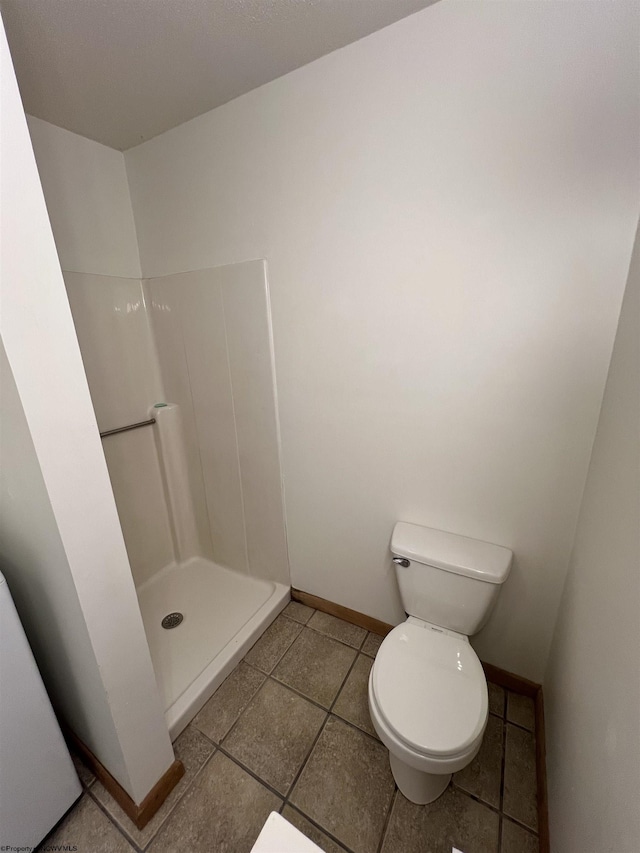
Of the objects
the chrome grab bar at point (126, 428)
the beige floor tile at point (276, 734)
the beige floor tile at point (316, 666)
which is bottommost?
the beige floor tile at point (276, 734)

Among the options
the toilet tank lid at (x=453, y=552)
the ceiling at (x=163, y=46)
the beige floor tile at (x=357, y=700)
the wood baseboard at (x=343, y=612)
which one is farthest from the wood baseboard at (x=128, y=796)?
the ceiling at (x=163, y=46)

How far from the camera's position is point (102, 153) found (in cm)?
155

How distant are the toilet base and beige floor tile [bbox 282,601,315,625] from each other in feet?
2.49

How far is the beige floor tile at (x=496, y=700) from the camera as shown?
4.43 ft

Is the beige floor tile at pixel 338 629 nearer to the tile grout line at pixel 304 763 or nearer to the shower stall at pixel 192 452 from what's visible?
the shower stall at pixel 192 452

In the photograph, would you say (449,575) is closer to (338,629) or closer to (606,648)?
(606,648)

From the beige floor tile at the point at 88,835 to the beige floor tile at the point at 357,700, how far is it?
29.7 inches

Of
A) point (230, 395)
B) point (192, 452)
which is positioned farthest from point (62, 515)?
point (192, 452)

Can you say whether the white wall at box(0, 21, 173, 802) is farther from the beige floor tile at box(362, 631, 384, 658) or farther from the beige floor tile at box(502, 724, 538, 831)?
the beige floor tile at box(502, 724, 538, 831)

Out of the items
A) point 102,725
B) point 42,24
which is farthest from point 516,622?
point 42,24

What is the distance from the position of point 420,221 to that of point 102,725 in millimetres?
1842

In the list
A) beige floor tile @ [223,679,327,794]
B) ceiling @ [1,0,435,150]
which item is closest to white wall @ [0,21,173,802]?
beige floor tile @ [223,679,327,794]

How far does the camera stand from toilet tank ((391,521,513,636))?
3.92 ft

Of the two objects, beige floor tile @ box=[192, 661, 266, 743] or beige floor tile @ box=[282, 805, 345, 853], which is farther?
beige floor tile @ box=[192, 661, 266, 743]
